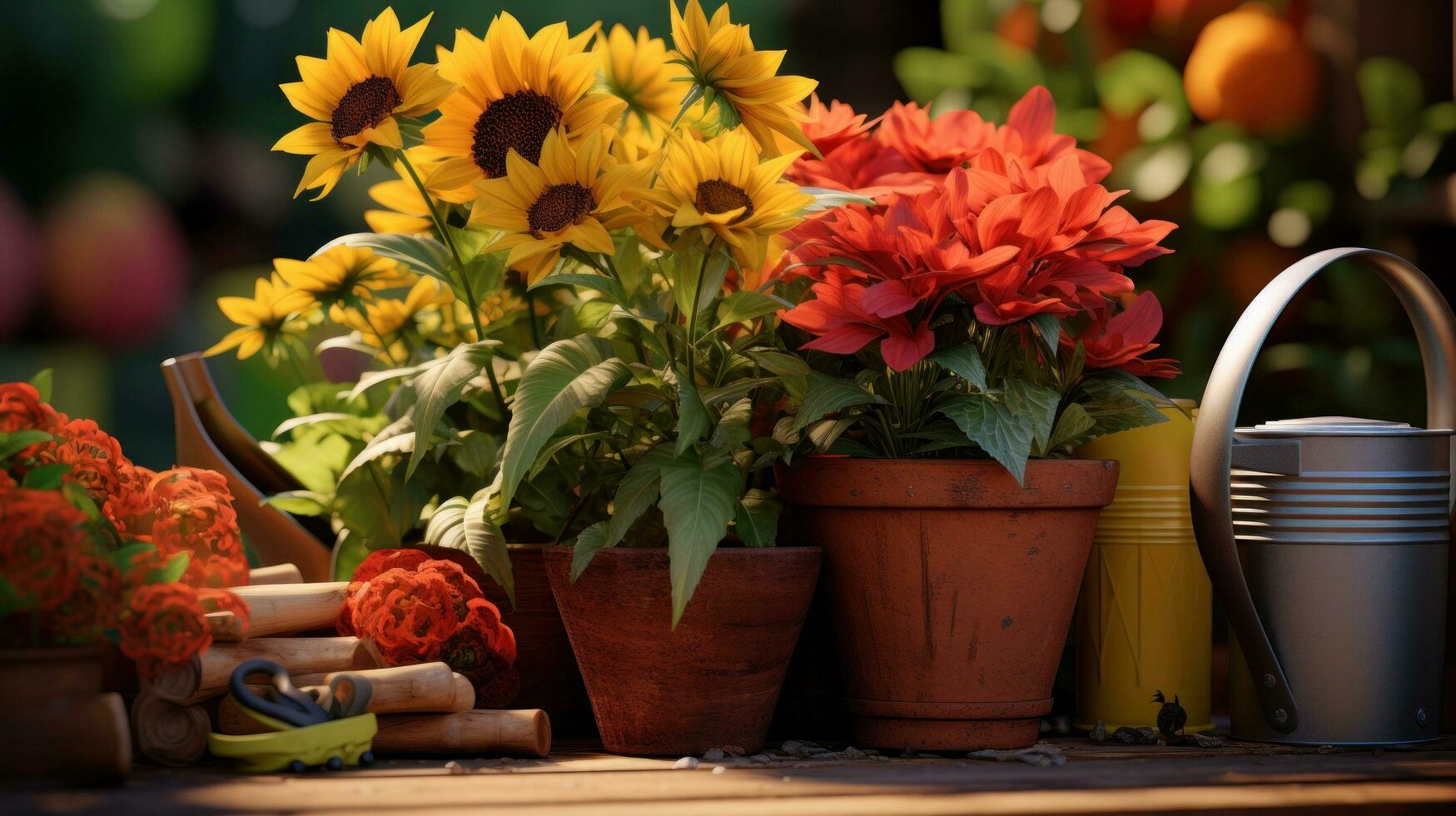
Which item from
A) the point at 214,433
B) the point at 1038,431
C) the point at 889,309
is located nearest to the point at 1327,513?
the point at 1038,431

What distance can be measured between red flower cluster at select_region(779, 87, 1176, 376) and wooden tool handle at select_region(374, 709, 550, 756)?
0.31 meters

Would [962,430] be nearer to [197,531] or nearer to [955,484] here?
[955,484]

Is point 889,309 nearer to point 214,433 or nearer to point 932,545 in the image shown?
point 932,545

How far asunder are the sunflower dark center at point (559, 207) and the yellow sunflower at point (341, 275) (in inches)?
9.0

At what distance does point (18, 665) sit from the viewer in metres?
0.67

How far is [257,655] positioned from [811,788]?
37cm

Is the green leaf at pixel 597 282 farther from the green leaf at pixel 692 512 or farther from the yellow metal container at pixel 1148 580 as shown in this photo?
the yellow metal container at pixel 1148 580

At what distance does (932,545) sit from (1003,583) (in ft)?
0.18

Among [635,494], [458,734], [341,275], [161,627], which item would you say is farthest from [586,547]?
[341,275]

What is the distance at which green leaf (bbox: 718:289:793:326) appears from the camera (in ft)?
2.70

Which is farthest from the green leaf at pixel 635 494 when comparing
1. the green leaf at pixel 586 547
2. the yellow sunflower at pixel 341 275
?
the yellow sunflower at pixel 341 275

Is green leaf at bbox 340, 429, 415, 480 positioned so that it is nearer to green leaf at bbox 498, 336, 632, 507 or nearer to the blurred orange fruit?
green leaf at bbox 498, 336, 632, 507

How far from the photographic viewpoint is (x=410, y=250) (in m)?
0.93

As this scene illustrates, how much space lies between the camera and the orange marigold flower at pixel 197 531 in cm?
81
